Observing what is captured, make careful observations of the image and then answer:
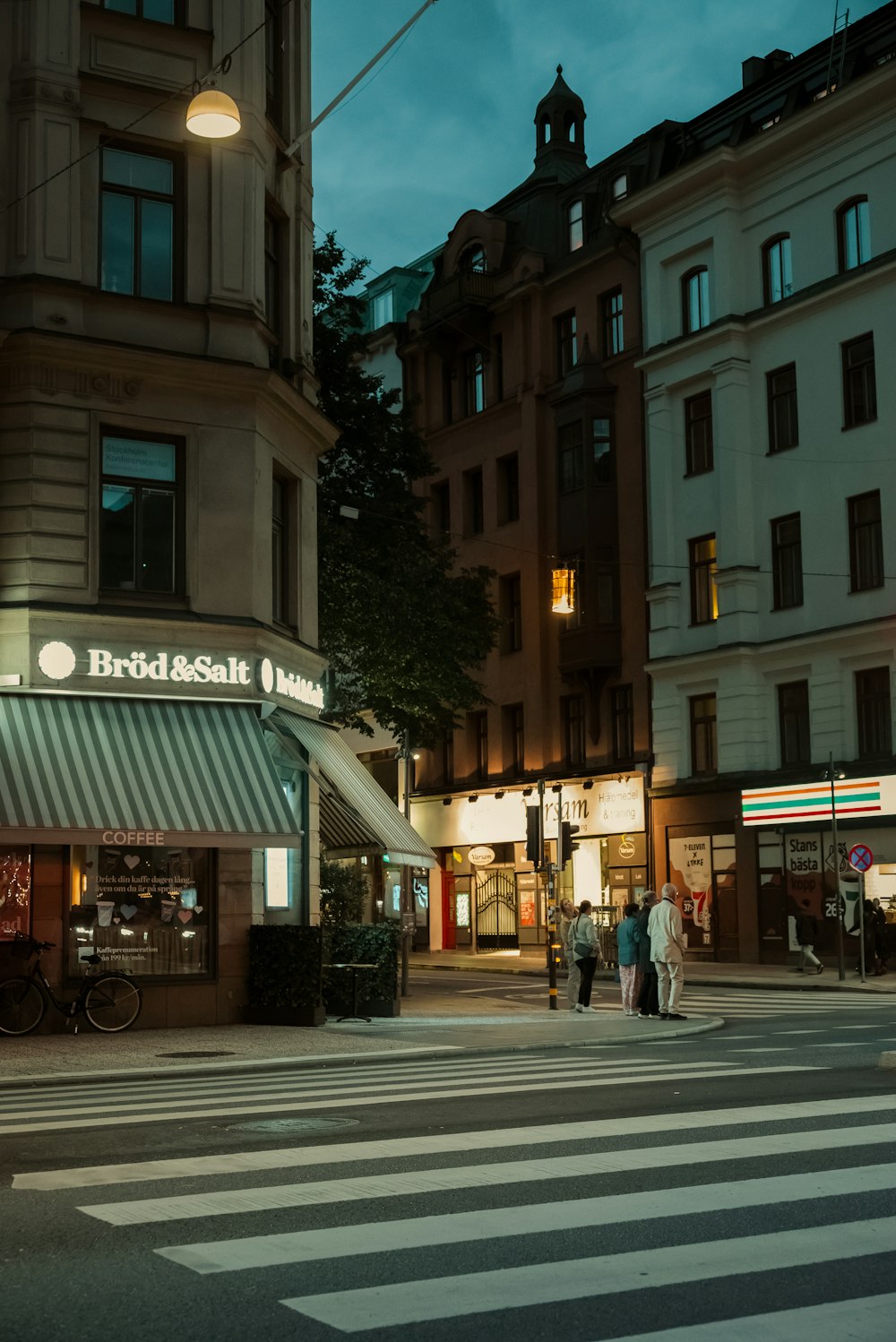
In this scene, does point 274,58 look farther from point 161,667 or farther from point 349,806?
point 349,806

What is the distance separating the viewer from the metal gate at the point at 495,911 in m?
49.6

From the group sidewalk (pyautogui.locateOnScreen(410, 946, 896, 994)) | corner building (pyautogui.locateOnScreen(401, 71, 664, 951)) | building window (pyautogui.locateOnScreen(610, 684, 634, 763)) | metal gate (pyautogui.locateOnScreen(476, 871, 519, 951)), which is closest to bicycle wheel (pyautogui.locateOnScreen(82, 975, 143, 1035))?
sidewalk (pyautogui.locateOnScreen(410, 946, 896, 994))

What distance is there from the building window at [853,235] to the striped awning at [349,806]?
20597 millimetres

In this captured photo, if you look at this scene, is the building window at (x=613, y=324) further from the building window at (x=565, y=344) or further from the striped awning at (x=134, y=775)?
the striped awning at (x=134, y=775)

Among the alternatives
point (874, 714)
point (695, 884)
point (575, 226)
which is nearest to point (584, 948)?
point (874, 714)

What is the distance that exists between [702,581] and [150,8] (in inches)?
934

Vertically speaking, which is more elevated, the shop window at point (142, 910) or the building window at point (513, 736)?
the building window at point (513, 736)

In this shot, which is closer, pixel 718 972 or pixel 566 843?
pixel 566 843

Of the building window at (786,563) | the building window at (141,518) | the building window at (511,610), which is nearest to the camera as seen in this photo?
the building window at (141,518)

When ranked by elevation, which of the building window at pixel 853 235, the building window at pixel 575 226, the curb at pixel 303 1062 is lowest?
the curb at pixel 303 1062

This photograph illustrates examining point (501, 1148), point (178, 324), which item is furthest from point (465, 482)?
point (501, 1148)

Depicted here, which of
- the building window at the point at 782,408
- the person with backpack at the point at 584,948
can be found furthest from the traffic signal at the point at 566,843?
the building window at the point at 782,408

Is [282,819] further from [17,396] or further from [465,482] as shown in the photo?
[465,482]

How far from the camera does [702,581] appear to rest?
4266 centimetres
